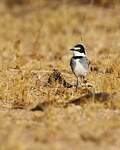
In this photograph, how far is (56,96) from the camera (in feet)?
26.5

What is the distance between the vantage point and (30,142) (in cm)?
612

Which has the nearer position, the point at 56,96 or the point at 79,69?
the point at 56,96

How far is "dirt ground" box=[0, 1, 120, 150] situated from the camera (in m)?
6.28

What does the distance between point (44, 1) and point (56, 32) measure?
403 cm

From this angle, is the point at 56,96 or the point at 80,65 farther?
the point at 80,65

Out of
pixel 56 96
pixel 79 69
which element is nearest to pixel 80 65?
pixel 79 69

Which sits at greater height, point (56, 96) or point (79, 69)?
point (79, 69)

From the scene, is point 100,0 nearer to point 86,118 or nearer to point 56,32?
point 56,32

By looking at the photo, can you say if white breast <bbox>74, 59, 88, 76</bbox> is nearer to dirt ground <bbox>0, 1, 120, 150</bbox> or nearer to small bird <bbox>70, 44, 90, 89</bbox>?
small bird <bbox>70, 44, 90, 89</bbox>

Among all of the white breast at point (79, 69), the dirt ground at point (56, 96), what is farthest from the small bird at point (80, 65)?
the dirt ground at point (56, 96)

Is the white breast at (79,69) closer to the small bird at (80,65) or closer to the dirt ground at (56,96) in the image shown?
the small bird at (80,65)

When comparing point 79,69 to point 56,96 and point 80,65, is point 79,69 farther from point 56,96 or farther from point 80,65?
point 56,96

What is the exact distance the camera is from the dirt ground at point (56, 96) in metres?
6.28

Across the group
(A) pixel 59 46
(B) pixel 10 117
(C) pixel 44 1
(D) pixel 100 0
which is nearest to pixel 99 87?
(B) pixel 10 117
